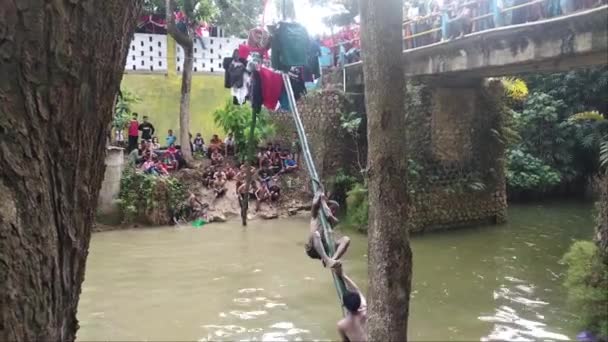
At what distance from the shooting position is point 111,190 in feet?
34.9

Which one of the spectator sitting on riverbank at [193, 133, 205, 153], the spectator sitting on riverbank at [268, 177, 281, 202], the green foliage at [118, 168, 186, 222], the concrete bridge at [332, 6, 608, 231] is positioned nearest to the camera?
the concrete bridge at [332, 6, 608, 231]

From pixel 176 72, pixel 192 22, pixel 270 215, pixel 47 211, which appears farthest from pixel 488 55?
pixel 176 72

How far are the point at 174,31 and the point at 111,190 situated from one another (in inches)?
146

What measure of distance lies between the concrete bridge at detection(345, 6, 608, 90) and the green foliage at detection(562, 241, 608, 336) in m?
2.28

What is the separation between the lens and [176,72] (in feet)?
48.2

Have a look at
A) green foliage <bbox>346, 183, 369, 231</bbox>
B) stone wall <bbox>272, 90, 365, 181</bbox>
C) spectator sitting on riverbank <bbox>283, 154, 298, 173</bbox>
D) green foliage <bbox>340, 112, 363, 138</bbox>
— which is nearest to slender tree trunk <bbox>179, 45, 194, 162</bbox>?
spectator sitting on riverbank <bbox>283, 154, 298, 173</bbox>

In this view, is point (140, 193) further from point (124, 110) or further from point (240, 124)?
point (240, 124)

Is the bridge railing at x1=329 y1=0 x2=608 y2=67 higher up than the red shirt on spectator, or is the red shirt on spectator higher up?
the bridge railing at x1=329 y1=0 x2=608 y2=67

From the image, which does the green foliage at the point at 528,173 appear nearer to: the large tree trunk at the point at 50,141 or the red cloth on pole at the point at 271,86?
the red cloth on pole at the point at 271,86

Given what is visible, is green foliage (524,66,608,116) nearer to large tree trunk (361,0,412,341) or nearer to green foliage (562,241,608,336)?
green foliage (562,241,608,336)

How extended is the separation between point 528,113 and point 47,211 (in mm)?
13816

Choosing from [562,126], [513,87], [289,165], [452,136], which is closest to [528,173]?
[562,126]

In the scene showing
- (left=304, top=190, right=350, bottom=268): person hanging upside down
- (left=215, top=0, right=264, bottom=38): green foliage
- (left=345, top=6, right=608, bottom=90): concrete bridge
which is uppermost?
(left=215, top=0, right=264, bottom=38): green foliage

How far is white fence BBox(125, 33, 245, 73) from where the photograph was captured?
13.9 meters
